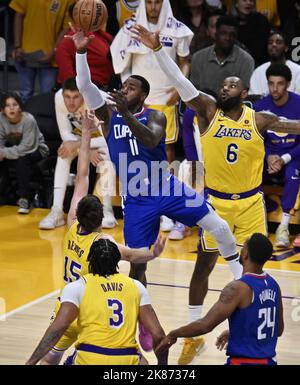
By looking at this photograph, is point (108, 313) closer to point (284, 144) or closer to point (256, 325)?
point (256, 325)

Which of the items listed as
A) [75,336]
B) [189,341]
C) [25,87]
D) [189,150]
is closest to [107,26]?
[25,87]

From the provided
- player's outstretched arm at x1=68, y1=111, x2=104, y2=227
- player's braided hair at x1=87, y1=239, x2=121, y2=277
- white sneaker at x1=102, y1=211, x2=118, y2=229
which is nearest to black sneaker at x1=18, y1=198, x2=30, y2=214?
white sneaker at x1=102, y1=211, x2=118, y2=229

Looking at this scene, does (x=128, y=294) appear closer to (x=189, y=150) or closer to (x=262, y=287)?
(x=262, y=287)

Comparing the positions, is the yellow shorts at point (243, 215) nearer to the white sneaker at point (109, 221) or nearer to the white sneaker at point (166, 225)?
the white sneaker at point (166, 225)

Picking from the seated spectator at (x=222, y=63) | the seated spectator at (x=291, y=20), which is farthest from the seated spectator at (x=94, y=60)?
the seated spectator at (x=291, y=20)

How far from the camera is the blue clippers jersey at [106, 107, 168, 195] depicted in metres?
7.68

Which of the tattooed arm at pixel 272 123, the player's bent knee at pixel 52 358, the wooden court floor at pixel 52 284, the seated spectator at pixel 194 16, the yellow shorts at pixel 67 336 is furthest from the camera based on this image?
the seated spectator at pixel 194 16

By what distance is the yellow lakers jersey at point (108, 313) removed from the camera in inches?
226

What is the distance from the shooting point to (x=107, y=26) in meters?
13.1

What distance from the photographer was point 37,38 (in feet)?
43.5

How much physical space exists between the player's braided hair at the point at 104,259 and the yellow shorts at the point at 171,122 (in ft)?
19.3

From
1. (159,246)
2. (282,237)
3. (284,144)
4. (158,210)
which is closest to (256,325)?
(159,246)

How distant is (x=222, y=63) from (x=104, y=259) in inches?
246

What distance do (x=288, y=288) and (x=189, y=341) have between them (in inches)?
75.8
